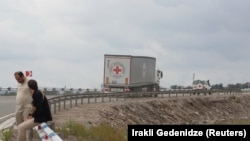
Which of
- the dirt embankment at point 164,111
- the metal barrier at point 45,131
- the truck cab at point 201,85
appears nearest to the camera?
the metal barrier at point 45,131

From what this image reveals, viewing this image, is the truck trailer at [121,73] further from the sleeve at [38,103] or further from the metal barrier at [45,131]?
the metal barrier at [45,131]

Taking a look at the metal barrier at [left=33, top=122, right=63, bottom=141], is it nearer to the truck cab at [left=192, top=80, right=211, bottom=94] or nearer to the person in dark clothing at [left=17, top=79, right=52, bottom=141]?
the person in dark clothing at [left=17, top=79, right=52, bottom=141]

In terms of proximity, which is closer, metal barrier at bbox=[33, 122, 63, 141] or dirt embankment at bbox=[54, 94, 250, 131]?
metal barrier at bbox=[33, 122, 63, 141]

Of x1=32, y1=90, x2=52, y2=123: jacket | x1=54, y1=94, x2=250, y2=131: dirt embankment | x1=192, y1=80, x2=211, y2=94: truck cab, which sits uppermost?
x1=192, y1=80, x2=211, y2=94: truck cab

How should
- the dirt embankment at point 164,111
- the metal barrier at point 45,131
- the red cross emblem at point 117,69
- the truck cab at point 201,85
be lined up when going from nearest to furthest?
the metal barrier at point 45,131 < the dirt embankment at point 164,111 < the red cross emblem at point 117,69 < the truck cab at point 201,85

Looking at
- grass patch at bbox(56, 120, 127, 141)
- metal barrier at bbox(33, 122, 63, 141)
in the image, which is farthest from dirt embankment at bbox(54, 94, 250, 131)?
metal barrier at bbox(33, 122, 63, 141)

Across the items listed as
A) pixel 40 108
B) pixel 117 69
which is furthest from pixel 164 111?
pixel 40 108

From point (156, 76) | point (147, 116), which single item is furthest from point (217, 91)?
point (147, 116)

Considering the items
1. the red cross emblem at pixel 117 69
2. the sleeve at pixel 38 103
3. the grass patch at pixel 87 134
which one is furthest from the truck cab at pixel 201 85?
the sleeve at pixel 38 103

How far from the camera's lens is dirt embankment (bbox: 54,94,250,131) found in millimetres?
29688

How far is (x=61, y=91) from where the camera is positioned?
2431 inches

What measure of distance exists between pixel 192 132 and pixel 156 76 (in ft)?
165

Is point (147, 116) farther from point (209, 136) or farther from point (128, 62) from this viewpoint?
point (209, 136)

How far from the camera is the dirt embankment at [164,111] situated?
97.4 ft
